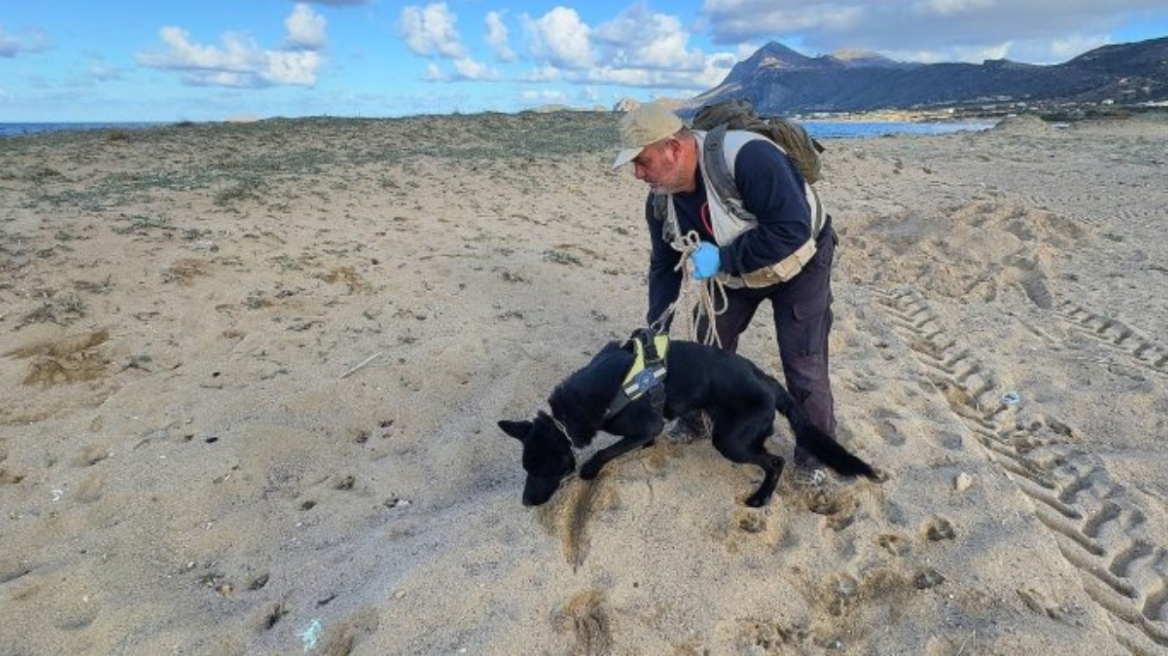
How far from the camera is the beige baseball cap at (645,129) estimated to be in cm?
302

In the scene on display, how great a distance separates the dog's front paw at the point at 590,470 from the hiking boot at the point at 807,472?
96cm

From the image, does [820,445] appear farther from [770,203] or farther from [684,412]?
[770,203]

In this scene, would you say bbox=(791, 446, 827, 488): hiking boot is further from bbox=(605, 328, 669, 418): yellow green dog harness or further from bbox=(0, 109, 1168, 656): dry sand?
bbox=(605, 328, 669, 418): yellow green dog harness

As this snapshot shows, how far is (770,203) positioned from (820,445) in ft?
3.69

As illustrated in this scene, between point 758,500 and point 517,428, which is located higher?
point 517,428

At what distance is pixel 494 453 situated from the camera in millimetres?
4109

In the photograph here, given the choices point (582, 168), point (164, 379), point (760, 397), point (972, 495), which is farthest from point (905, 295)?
point (582, 168)

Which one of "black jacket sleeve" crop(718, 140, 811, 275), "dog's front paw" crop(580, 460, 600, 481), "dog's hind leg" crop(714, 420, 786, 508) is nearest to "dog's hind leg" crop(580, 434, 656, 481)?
"dog's front paw" crop(580, 460, 600, 481)

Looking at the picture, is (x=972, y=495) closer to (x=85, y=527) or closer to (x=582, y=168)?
(x=85, y=527)

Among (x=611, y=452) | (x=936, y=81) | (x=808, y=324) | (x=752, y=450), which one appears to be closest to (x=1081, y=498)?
(x=808, y=324)

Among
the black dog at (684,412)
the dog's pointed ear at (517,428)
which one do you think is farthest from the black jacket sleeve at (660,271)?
the dog's pointed ear at (517,428)

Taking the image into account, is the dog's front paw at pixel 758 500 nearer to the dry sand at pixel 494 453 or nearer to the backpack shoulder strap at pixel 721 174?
the dry sand at pixel 494 453

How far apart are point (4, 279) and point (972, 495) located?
745 cm

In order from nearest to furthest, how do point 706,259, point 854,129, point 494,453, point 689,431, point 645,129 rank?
point 645,129
point 706,259
point 689,431
point 494,453
point 854,129
